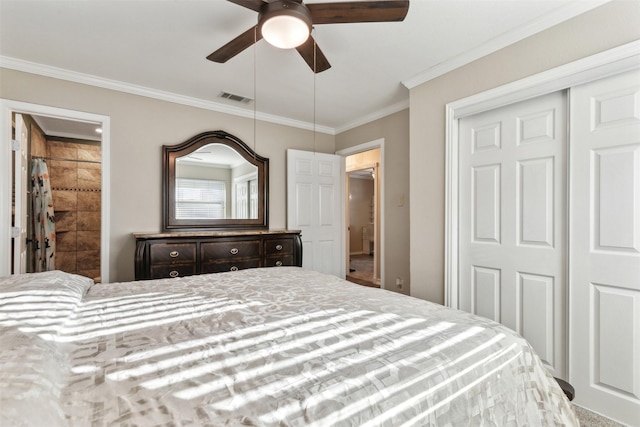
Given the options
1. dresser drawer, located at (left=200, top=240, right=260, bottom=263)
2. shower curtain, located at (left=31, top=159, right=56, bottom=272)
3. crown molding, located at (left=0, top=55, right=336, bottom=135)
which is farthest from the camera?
shower curtain, located at (left=31, top=159, right=56, bottom=272)

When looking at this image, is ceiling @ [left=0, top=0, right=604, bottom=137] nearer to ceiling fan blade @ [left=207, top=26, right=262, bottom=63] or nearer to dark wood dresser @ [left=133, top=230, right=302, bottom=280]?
ceiling fan blade @ [left=207, top=26, right=262, bottom=63]

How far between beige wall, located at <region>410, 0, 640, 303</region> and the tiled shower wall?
531cm

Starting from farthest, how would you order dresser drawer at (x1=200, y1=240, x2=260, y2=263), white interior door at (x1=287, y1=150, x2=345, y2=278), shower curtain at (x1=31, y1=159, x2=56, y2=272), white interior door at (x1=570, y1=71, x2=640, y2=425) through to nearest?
white interior door at (x1=287, y1=150, x2=345, y2=278) → shower curtain at (x1=31, y1=159, x2=56, y2=272) → dresser drawer at (x1=200, y1=240, x2=260, y2=263) → white interior door at (x1=570, y1=71, x2=640, y2=425)

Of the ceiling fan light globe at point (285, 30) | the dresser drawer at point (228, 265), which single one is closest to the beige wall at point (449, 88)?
the ceiling fan light globe at point (285, 30)

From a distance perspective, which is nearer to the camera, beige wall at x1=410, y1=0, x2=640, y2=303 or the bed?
the bed

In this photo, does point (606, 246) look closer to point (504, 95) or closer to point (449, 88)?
point (504, 95)

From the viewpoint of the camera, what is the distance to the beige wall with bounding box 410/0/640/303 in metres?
1.83

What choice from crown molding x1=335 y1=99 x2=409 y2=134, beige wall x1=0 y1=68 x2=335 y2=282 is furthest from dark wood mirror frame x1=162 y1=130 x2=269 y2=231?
crown molding x1=335 y1=99 x2=409 y2=134

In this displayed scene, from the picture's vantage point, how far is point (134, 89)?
10.4 ft

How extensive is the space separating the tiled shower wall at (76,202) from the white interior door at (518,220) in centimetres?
575

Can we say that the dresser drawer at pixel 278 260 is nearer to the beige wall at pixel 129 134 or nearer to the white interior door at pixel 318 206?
the white interior door at pixel 318 206

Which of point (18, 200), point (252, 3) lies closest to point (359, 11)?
point (252, 3)

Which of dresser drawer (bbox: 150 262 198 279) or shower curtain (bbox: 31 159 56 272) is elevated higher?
shower curtain (bbox: 31 159 56 272)

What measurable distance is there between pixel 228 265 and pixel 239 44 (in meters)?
2.16
